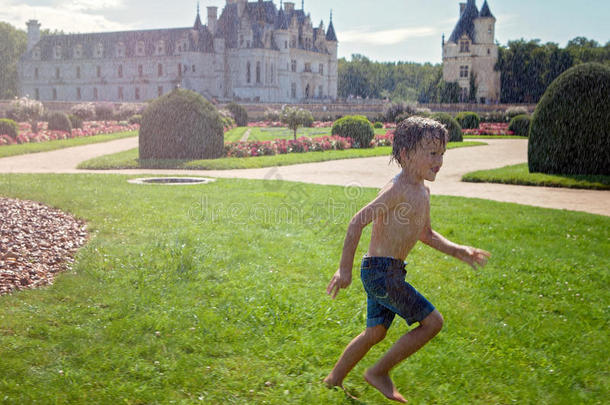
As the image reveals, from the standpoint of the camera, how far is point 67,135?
866 inches

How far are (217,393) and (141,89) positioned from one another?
64028mm

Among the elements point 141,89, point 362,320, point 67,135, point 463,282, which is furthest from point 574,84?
point 141,89

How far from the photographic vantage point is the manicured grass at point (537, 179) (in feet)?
34.8

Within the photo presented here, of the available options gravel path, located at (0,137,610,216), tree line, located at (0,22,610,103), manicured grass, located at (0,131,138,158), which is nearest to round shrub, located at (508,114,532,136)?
gravel path, located at (0,137,610,216)

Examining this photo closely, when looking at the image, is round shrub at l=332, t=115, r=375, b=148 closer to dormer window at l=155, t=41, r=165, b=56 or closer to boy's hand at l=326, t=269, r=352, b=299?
boy's hand at l=326, t=269, r=352, b=299

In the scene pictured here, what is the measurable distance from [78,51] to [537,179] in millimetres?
66306

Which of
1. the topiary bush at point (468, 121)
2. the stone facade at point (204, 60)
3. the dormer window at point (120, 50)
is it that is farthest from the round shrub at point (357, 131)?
the dormer window at point (120, 50)

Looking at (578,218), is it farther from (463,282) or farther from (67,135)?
(67,135)

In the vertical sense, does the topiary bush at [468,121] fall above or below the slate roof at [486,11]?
below

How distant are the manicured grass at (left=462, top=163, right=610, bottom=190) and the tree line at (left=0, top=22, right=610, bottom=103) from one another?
43257mm

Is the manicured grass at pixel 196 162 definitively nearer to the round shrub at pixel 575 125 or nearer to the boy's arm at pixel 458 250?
the round shrub at pixel 575 125

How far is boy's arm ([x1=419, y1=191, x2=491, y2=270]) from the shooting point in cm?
263

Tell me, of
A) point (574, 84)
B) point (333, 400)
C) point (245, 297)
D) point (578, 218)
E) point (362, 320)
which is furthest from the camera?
point (574, 84)

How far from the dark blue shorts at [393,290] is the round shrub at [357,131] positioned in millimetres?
17271
